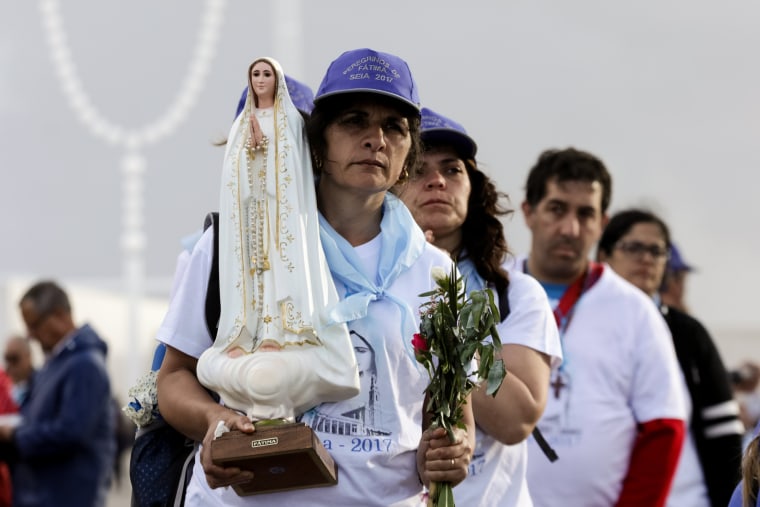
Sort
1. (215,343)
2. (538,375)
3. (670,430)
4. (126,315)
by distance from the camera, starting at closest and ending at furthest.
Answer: (215,343) → (538,375) → (670,430) → (126,315)

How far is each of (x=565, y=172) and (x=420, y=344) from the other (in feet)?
7.81

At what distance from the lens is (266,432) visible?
327cm

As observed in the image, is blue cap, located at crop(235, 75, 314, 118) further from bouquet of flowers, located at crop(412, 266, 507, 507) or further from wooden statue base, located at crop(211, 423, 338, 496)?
wooden statue base, located at crop(211, 423, 338, 496)

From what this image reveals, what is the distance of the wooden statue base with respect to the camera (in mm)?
3234

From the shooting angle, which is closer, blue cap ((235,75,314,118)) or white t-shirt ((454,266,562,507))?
white t-shirt ((454,266,562,507))

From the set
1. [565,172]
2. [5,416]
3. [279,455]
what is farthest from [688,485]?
[5,416]

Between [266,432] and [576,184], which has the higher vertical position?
[576,184]

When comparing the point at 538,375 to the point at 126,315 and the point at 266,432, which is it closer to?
the point at 266,432

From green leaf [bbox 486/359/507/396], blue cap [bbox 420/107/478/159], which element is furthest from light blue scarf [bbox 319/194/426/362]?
blue cap [bbox 420/107/478/159]

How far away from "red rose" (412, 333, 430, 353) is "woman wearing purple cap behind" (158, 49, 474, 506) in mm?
109

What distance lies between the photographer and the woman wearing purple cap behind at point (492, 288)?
4098 millimetres

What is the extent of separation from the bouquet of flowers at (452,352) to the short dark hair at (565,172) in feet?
7.32

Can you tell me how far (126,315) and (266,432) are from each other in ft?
87.7

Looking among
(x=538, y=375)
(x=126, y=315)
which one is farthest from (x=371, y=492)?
(x=126, y=315)
